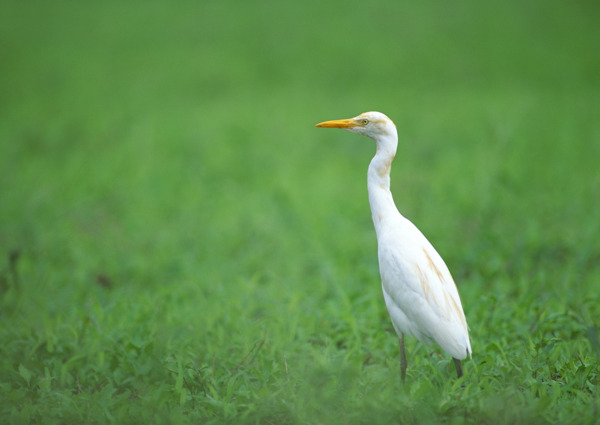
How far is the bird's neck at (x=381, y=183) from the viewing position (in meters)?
2.60

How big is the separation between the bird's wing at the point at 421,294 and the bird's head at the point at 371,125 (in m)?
0.49

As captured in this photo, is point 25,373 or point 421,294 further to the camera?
point 25,373

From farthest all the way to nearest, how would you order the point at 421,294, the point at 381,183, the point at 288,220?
1. the point at 288,220
2. the point at 381,183
3. the point at 421,294

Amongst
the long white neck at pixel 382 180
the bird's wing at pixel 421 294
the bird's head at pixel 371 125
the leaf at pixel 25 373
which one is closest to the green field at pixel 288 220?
the leaf at pixel 25 373

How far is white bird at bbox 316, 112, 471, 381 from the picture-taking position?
2520mm

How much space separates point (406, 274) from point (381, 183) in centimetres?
46

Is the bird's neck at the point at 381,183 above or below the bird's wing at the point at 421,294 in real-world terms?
above

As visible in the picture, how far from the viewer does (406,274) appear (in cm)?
257

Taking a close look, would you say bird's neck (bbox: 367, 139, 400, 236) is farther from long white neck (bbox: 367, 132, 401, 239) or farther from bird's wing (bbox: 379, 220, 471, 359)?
bird's wing (bbox: 379, 220, 471, 359)

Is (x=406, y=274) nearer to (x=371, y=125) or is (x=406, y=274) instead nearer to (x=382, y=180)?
(x=382, y=180)

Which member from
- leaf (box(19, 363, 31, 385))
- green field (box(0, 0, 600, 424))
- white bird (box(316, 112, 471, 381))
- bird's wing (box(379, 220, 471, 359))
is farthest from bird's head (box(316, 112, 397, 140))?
leaf (box(19, 363, 31, 385))

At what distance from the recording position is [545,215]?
15.8 feet

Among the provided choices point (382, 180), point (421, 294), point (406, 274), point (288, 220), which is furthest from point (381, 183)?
point (288, 220)

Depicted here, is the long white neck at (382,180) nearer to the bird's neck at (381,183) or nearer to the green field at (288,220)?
the bird's neck at (381,183)
